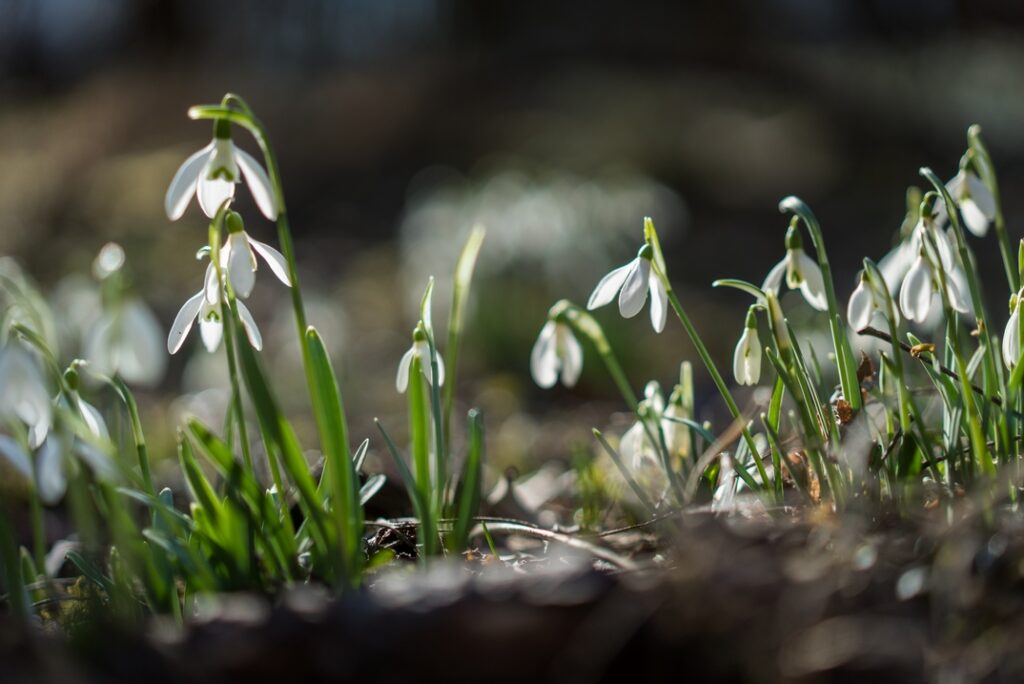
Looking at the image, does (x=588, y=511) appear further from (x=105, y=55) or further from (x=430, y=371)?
(x=105, y=55)

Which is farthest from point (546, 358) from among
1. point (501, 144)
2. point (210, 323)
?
point (501, 144)

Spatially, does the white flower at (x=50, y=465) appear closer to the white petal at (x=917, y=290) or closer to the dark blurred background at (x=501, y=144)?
the white petal at (x=917, y=290)

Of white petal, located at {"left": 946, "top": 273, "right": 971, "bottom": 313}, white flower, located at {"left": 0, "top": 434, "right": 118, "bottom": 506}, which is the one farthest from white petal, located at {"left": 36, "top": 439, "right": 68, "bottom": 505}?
white petal, located at {"left": 946, "top": 273, "right": 971, "bottom": 313}

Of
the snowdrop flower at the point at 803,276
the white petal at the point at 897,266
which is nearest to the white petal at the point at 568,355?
the snowdrop flower at the point at 803,276

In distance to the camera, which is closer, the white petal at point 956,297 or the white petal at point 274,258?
the white petal at point 274,258

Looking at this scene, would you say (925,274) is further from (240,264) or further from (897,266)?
(240,264)

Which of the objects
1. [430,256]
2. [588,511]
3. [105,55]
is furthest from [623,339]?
[105,55]
